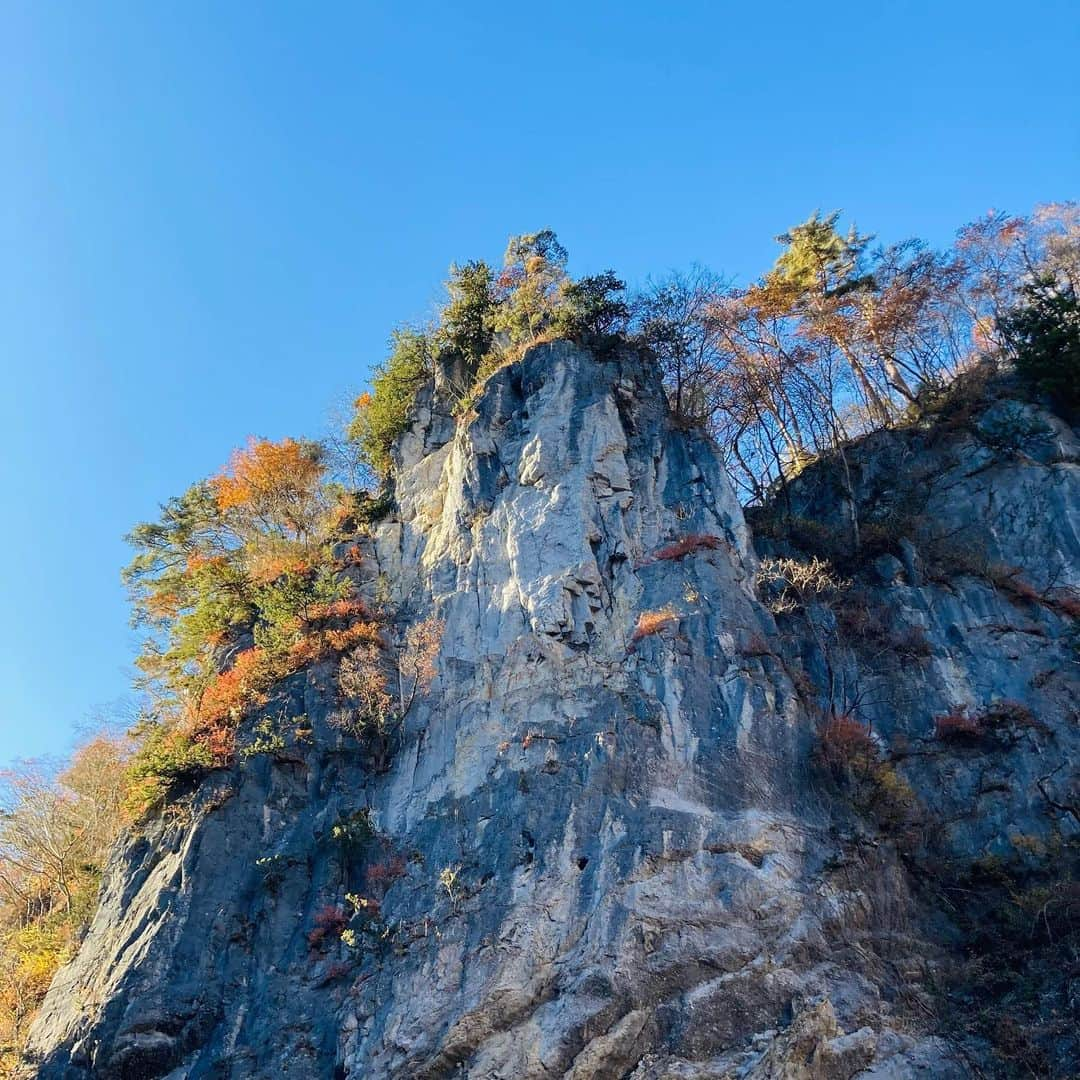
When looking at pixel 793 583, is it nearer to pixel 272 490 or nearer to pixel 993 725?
pixel 993 725

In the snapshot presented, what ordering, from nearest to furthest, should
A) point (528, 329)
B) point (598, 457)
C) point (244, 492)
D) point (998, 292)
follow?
point (598, 457) → point (528, 329) → point (244, 492) → point (998, 292)

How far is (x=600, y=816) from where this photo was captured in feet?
59.2

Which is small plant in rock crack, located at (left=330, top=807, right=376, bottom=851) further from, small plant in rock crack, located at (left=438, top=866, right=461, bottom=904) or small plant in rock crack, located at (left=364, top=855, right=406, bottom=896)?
small plant in rock crack, located at (left=438, top=866, right=461, bottom=904)

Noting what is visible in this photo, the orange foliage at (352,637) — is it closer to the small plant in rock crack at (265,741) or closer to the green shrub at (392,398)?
the small plant in rock crack at (265,741)

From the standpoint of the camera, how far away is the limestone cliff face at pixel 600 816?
1581 cm

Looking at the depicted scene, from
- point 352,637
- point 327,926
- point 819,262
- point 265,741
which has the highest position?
point 819,262

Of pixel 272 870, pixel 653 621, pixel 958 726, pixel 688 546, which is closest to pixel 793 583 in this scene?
pixel 688 546

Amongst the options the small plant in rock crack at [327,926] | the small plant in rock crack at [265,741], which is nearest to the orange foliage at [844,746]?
the small plant in rock crack at [327,926]

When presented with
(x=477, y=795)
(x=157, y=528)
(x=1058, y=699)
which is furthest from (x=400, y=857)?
(x=157, y=528)

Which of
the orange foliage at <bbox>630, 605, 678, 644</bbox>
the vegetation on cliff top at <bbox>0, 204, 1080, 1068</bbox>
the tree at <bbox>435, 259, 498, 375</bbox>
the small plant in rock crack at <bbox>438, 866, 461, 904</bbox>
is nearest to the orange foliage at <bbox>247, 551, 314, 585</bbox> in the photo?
the vegetation on cliff top at <bbox>0, 204, 1080, 1068</bbox>

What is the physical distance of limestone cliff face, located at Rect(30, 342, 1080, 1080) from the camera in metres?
15.8

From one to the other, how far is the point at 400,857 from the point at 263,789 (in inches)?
169

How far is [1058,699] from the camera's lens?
72.4 ft

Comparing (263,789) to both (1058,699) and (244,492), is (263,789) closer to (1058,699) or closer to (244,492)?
(244,492)
